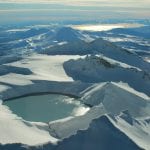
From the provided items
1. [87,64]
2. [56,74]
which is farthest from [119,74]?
[56,74]

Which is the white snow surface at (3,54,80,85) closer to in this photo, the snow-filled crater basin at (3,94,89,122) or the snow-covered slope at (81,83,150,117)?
the snow-filled crater basin at (3,94,89,122)

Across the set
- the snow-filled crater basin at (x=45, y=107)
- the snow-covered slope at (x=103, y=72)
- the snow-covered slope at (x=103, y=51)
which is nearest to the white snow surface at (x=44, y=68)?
the snow-covered slope at (x=103, y=72)

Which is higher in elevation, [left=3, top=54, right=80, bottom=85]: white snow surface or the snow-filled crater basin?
[left=3, top=54, right=80, bottom=85]: white snow surface

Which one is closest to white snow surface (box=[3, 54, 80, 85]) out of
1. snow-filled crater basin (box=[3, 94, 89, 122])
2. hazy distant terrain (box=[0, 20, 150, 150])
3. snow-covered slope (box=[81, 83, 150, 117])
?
hazy distant terrain (box=[0, 20, 150, 150])

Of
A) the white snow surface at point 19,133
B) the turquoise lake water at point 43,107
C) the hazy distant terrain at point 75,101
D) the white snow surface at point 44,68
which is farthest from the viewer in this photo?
the white snow surface at point 44,68

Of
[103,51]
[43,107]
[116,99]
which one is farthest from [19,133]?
[103,51]

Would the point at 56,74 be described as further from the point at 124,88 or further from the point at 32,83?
the point at 124,88

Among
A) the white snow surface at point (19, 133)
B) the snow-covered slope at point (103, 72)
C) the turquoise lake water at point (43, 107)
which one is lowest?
the turquoise lake water at point (43, 107)

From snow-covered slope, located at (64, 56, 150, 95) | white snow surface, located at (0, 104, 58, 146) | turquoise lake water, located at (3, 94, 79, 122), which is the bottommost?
turquoise lake water, located at (3, 94, 79, 122)

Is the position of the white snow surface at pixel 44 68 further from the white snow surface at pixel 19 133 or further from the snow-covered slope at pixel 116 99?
the white snow surface at pixel 19 133
